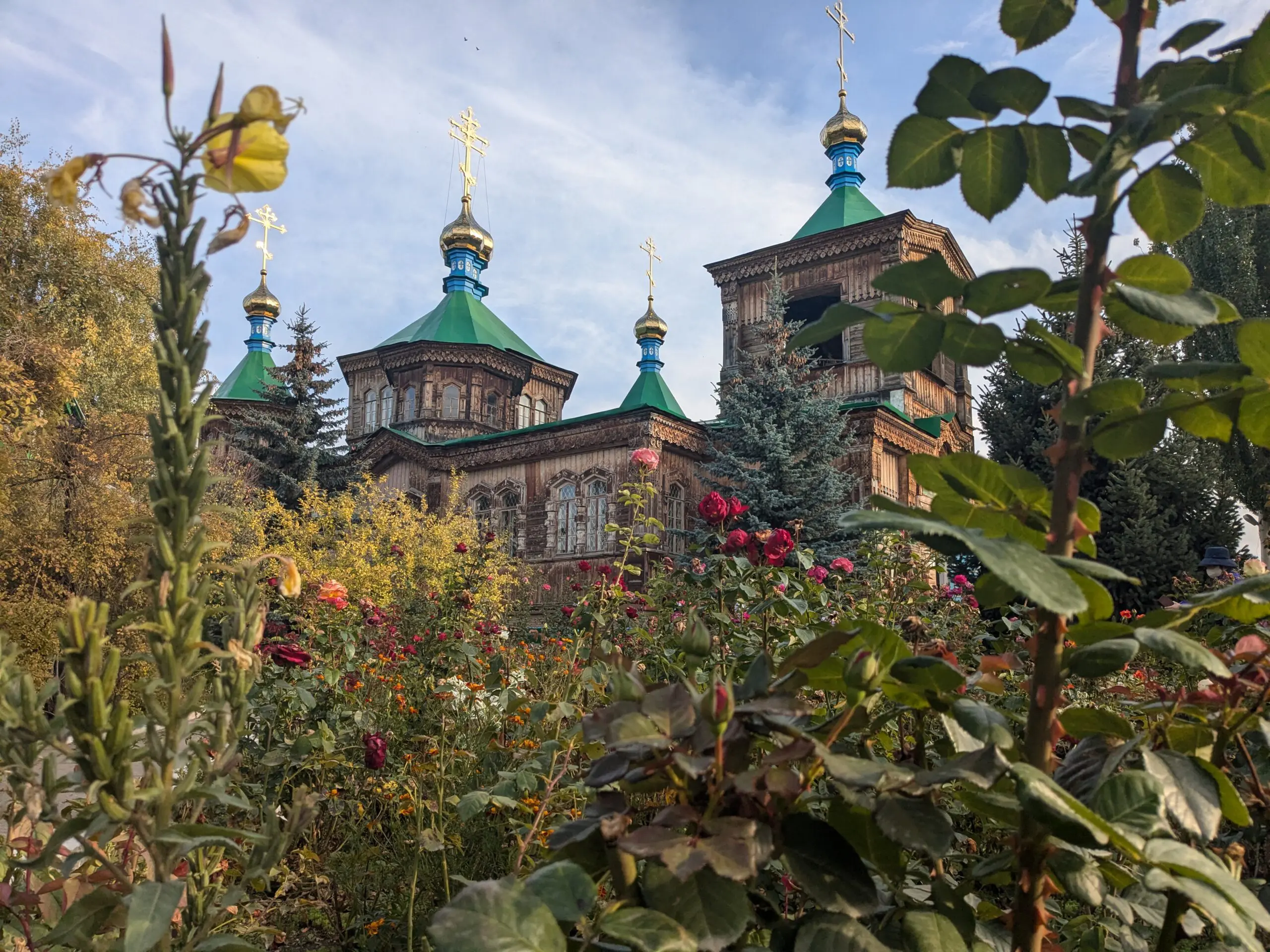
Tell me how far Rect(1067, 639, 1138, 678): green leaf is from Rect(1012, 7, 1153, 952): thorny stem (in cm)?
4

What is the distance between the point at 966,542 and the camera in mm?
835

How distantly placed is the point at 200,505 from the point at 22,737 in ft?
1.12

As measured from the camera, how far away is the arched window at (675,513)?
64.2ft

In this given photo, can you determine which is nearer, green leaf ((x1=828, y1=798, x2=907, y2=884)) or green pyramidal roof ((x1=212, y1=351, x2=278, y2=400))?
green leaf ((x1=828, y1=798, x2=907, y2=884))

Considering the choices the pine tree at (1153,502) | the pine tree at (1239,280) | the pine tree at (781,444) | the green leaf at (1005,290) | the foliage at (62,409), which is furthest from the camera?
the pine tree at (1239,280)

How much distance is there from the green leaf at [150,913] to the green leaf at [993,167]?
1318 millimetres

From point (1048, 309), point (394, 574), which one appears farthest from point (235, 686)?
point (394, 574)

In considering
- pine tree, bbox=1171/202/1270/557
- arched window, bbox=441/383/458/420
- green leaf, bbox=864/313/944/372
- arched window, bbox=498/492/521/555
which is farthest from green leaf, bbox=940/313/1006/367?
arched window, bbox=441/383/458/420

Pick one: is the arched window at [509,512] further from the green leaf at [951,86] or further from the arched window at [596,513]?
the green leaf at [951,86]

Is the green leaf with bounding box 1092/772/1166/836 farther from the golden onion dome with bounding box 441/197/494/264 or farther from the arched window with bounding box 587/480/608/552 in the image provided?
the golden onion dome with bounding box 441/197/494/264

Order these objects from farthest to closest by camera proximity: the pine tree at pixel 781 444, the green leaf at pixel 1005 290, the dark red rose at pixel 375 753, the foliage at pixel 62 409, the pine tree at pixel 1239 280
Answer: the pine tree at pixel 1239 280
the pine tree at pixel 781 444
the foliage at pixel 62 409
the dark red rose at pixel 375 753
the green leaf at pixel 1005 290

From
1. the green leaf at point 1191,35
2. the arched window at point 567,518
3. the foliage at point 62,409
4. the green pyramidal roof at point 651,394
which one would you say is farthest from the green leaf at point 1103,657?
the green pyramidal roof at point 651,394

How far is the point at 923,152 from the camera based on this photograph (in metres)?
1.22

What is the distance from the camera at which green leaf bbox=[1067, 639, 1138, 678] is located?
100 centimetres
